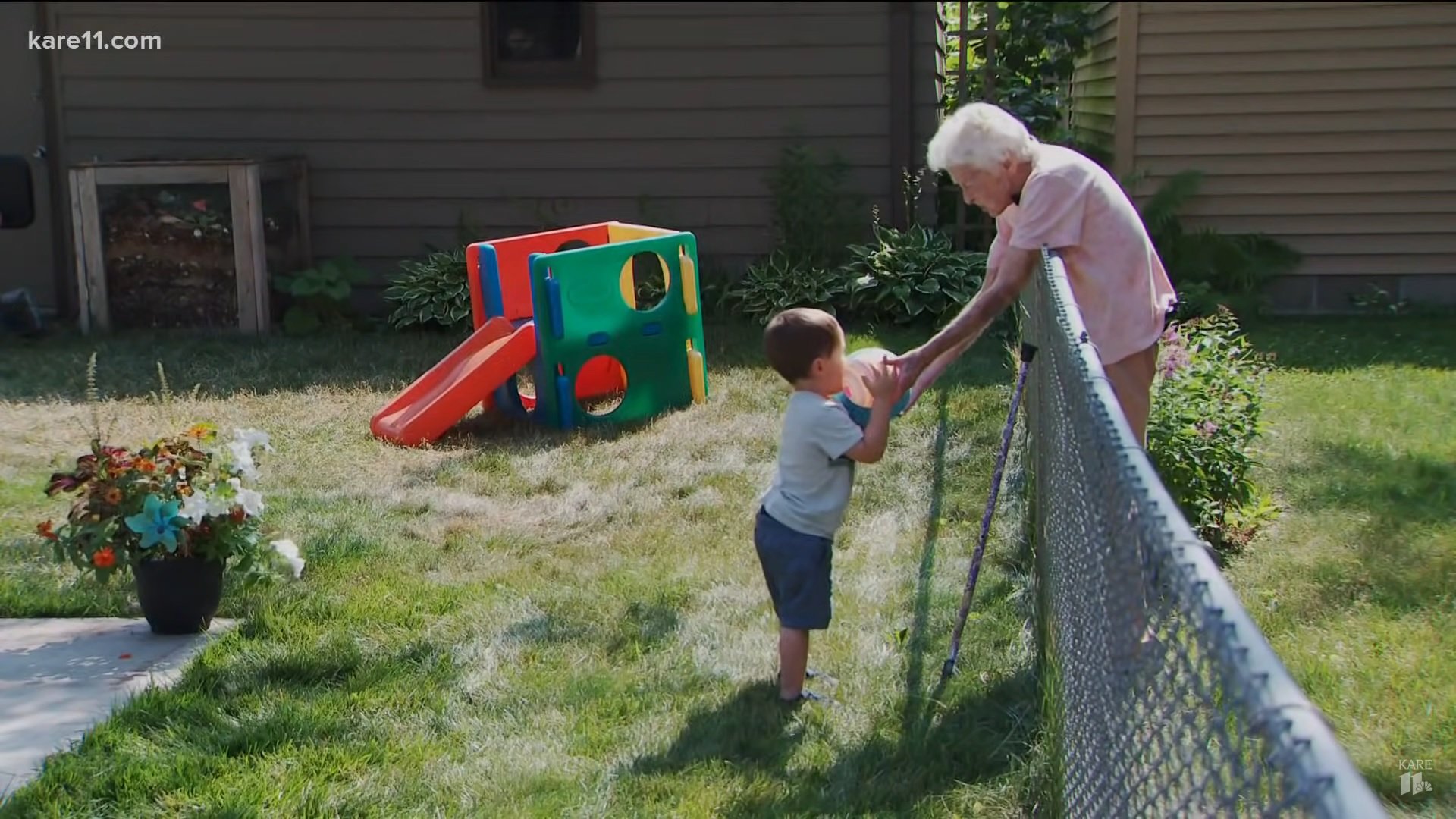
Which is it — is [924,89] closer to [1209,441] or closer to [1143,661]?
[1209,441]

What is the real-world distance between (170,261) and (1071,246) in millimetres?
7135

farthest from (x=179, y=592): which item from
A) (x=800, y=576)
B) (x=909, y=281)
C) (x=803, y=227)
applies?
(x=803, y=227)

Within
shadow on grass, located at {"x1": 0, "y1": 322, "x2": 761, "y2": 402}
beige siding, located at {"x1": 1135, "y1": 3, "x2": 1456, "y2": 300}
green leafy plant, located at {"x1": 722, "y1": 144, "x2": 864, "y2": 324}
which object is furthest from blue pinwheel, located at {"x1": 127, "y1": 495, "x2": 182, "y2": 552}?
beige siding, located at {"x1": 1135, "y1": 3, "x2": 1456, "y2": 300}

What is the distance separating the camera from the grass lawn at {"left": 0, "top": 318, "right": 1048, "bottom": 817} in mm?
3225

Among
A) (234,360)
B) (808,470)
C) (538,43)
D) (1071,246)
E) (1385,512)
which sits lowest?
(1385,512)

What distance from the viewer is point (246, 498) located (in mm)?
4199

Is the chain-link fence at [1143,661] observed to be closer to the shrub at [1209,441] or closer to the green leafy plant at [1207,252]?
the shrub at [1209,441]

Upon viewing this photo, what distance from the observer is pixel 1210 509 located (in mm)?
4785

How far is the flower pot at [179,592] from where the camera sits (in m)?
4.11

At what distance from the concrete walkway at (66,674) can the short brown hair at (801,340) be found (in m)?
1.84

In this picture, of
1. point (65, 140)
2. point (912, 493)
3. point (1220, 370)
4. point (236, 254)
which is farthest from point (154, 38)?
point (1220, 370)

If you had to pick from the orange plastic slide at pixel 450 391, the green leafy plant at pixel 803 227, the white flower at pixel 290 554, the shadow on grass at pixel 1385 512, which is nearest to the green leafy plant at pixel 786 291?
the green leafy plant at pixel 803 227

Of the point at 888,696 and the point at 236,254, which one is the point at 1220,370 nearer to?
the point at 888,696

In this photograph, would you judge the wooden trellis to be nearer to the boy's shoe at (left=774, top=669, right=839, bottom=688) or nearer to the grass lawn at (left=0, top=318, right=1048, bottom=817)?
the grass lawn at (left=0, top=318, right=1048, bottom=817)
